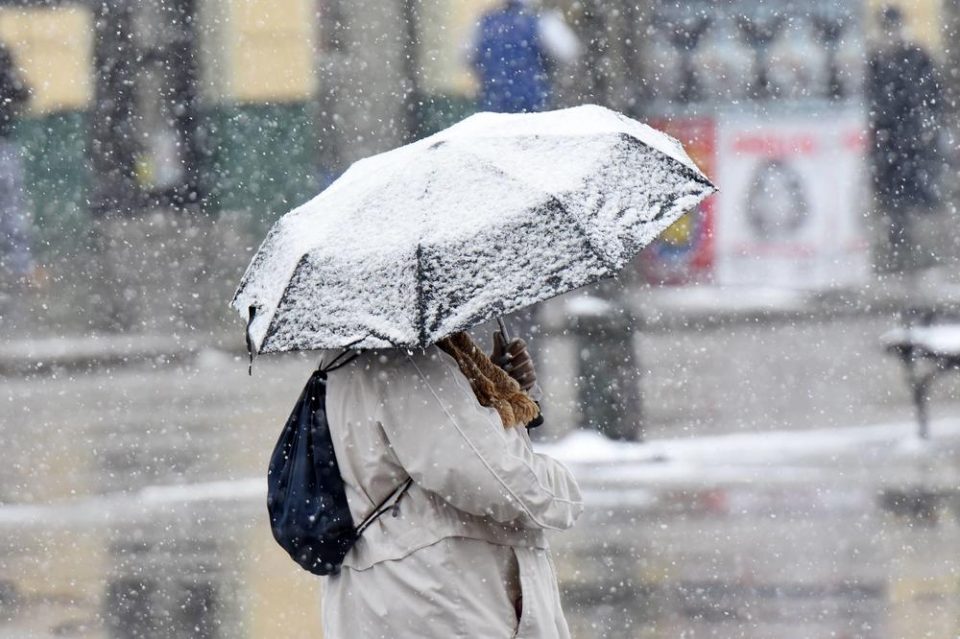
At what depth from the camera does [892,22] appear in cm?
1444

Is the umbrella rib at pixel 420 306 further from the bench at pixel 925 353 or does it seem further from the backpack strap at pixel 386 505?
the bench at pixel 925 353

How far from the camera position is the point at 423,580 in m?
3.20

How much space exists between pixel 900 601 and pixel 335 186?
11.9 feet

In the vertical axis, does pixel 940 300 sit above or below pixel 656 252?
below

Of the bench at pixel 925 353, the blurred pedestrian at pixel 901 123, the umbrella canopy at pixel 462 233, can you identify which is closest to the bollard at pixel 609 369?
the bench at pixel 925 353

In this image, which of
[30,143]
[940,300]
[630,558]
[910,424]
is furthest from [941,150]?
[630,558]

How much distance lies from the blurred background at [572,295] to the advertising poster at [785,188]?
26 mm

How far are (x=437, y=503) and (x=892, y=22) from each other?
1216 centimetres

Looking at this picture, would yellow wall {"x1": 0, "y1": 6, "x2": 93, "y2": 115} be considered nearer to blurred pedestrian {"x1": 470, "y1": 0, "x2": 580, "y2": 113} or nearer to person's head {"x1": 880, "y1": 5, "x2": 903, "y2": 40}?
blurred pedestrian {"x1": 470, "y1": 0, "x2": 580, "y2": 113}

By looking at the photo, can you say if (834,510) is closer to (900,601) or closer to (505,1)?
(900,601)

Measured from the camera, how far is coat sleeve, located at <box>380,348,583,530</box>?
3113mm

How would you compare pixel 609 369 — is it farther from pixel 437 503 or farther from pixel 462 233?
pixel 462 233

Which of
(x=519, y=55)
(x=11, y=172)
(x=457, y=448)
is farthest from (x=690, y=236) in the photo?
(x=457, y=448)

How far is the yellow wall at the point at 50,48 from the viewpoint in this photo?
50.8 ft
